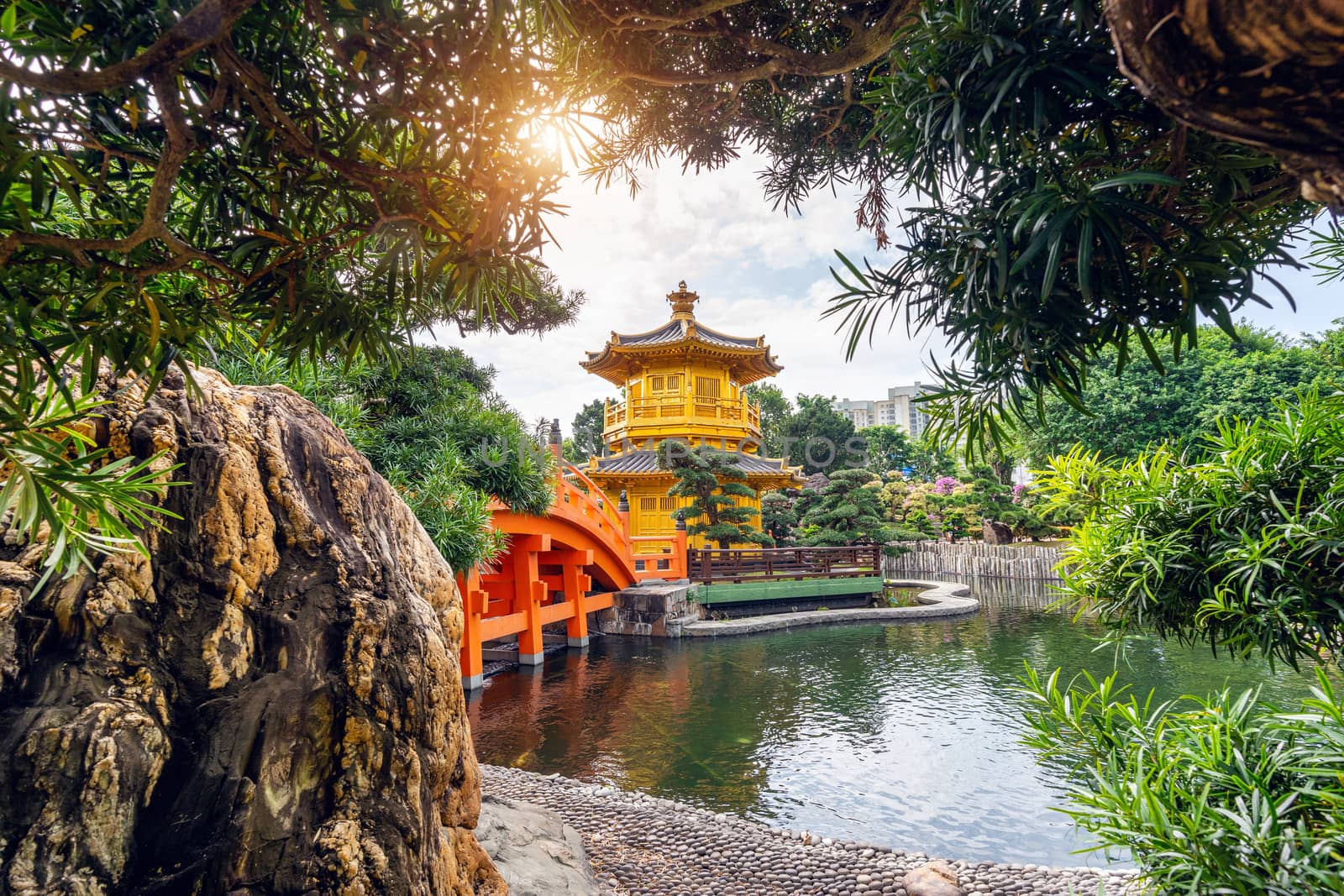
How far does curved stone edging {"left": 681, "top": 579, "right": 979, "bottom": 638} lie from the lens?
1223cm

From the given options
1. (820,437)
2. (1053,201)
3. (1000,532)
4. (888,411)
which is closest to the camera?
(1053,201)

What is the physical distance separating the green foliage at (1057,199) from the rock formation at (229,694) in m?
1.70

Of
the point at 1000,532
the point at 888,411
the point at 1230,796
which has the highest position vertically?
the point at 888,411

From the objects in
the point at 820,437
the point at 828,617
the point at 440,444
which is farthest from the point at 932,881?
the point at 820,437

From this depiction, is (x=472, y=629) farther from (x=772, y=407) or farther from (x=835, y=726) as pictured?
(x=772, y=407)

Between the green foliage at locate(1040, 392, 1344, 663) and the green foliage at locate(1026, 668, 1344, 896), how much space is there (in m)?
0.17

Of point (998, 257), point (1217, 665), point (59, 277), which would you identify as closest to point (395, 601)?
point (59, 277)

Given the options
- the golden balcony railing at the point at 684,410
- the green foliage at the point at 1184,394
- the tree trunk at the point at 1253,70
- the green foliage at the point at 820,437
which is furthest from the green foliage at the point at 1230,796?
the green foliage at the point at 820,437

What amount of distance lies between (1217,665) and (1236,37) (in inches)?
457

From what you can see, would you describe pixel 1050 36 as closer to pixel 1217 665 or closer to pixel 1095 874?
pixel 1095 874

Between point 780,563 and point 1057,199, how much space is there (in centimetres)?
1433

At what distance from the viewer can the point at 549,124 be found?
121 centimetres

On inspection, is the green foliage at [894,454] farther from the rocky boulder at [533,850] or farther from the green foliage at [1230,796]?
the green foliage at [1230,796]

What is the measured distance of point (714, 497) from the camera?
14.7 m
